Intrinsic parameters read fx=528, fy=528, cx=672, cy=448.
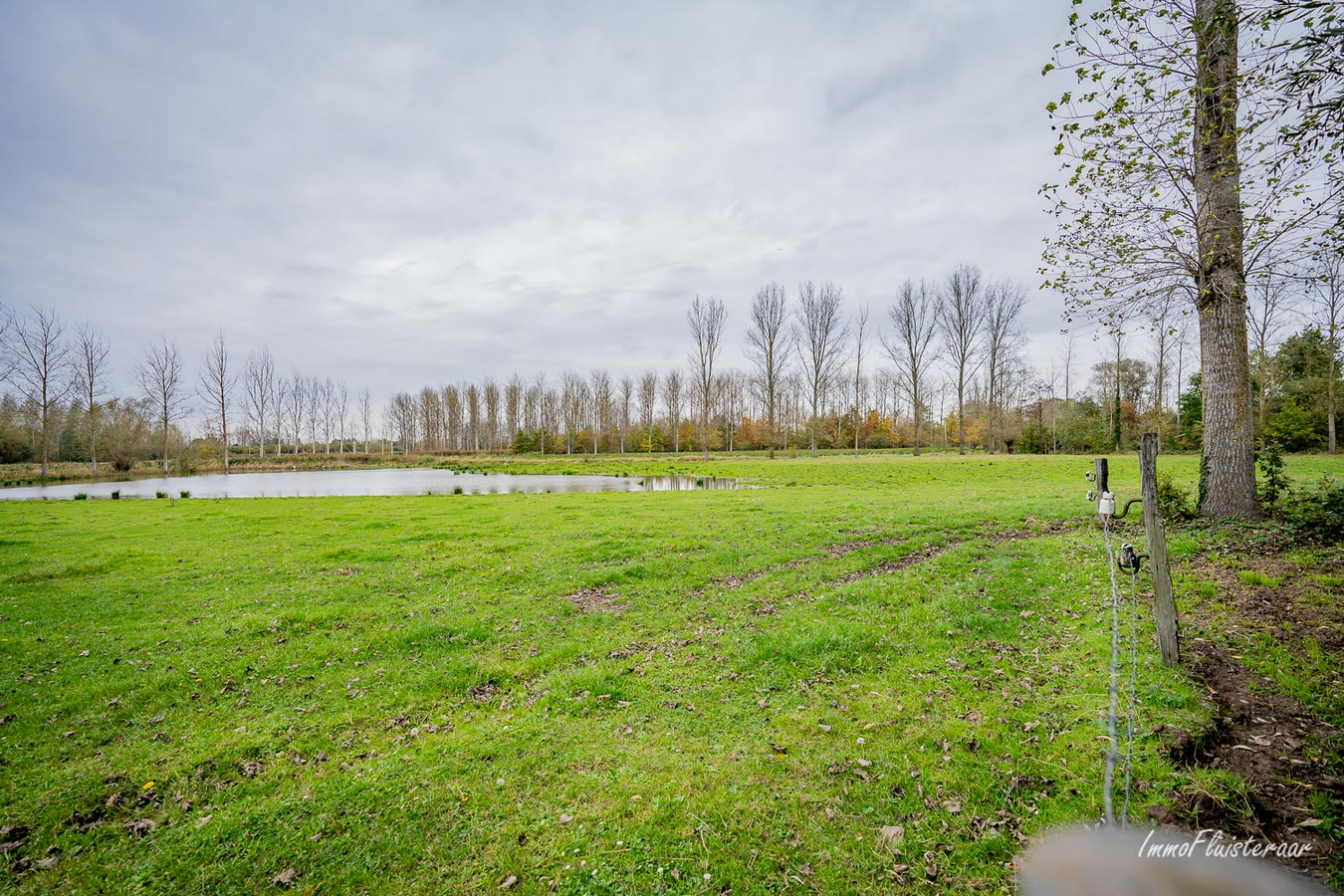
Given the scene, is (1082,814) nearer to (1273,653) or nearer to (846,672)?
(846,672)

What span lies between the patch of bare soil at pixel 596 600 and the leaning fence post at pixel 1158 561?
6909mm

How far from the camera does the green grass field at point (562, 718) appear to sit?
150 inches

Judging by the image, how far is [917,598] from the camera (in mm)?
8656

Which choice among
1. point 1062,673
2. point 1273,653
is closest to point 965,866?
point 1062,673

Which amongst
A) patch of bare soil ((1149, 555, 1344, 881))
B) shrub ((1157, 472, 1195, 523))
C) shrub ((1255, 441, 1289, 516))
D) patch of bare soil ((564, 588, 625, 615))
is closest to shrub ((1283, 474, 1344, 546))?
shrub ((1255, 441, 1289, 516))

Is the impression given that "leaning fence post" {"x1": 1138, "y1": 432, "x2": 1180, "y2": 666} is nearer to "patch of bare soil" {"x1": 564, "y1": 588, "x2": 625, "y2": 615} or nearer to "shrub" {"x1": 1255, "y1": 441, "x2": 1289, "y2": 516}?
"patch of bare soil" {"x1": 564, "y1": 588, "x2": 625, "y2": 615}

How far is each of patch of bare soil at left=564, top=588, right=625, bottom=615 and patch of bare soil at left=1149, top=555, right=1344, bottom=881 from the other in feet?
22.6

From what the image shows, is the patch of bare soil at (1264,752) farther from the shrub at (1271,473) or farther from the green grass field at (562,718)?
the shrub at (1271,473)

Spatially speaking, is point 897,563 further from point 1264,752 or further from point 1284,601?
point 1264,752

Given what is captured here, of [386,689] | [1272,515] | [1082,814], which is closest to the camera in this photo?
[1082,814]

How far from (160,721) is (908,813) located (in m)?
7.50

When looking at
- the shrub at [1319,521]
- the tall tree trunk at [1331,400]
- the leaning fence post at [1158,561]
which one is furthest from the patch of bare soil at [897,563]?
the tall tree trunk at [1331,400]

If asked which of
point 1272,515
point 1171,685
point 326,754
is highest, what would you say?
point 1272,515

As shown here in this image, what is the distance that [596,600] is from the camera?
9.47 meters
